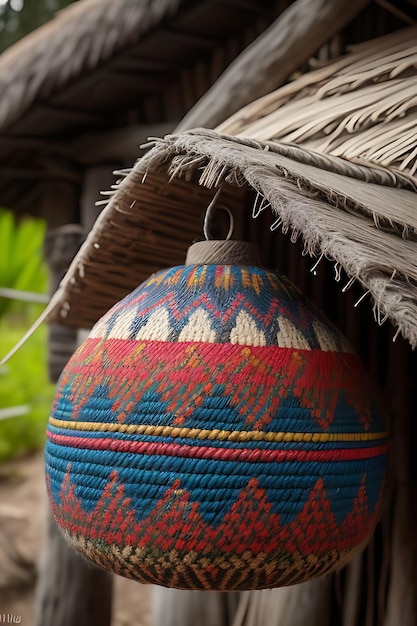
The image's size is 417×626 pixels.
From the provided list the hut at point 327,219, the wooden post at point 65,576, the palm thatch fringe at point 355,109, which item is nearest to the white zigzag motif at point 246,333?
the hut at point 327,219

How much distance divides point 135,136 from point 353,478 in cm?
144

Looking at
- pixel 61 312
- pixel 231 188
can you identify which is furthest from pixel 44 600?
pixel 231 188

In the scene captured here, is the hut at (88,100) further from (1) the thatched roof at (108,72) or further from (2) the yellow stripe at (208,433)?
(2) the yellow stripe at (208,433)

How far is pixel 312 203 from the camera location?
0.87 m

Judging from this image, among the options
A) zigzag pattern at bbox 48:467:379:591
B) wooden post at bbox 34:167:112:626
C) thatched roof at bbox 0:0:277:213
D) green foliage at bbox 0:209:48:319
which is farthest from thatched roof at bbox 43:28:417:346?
green foliage at bbox 0:209:48:319

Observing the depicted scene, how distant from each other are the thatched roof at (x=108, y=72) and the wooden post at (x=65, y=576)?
18cm

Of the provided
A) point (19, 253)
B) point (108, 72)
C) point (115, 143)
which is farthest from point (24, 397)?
point (108, 72)

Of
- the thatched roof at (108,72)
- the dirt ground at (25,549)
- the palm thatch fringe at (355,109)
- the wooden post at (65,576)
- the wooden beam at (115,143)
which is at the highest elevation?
the thatched roof at (108,72)

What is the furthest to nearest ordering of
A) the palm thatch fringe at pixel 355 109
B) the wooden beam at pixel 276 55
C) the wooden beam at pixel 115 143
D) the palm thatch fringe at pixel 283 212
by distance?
the wooden beam at pixel 115 143 < the wooden beam at pixel 276 55 < the palm thatch fringe at pixel 355 109 < the palm thatch fringe at pixel 283 212

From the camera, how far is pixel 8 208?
273cm

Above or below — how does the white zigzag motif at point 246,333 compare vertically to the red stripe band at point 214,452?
above

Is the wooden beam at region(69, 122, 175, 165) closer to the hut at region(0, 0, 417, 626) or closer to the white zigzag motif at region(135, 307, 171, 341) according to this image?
the hut at region(0, 0, 417, 626)

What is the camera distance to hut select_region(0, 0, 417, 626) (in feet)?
2.98

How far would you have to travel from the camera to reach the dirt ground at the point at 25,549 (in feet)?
13.8
